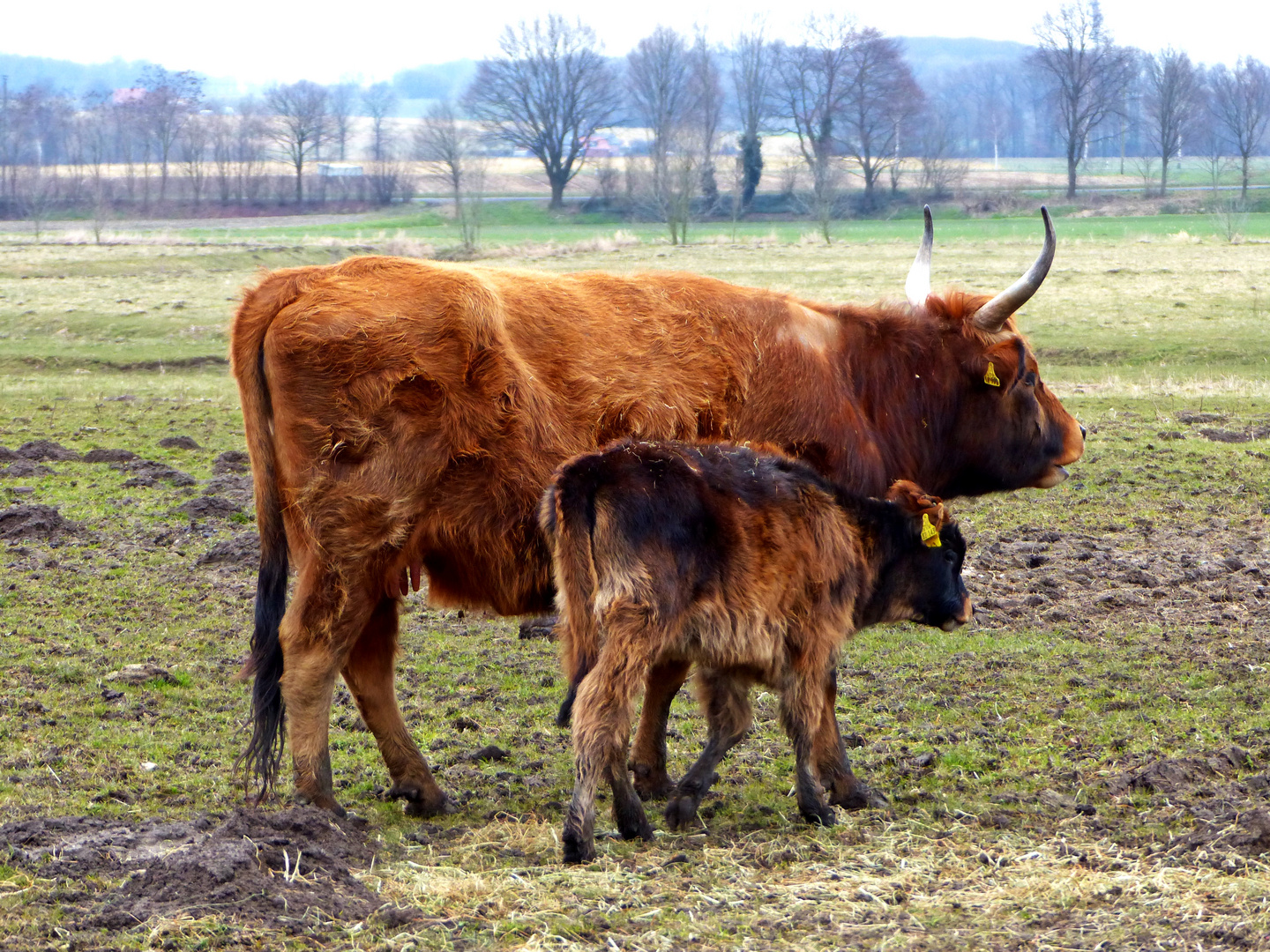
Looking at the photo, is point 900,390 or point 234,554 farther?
point 234,554

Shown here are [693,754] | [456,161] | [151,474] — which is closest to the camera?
[693,754]

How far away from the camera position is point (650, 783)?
578cm

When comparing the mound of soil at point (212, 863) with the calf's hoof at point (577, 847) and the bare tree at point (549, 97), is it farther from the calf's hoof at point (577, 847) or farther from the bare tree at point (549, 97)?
the bare tree at point (549, 97)

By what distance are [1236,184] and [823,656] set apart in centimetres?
6791

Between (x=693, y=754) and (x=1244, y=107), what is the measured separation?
79576mm

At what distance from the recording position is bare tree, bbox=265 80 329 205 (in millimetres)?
68500

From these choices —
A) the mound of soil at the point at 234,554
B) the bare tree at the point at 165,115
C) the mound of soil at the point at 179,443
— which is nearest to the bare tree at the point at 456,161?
the bare tree at the point at 165,115

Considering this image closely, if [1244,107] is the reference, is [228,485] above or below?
below

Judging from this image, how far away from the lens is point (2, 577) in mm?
8672

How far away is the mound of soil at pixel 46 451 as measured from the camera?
40.7 feet

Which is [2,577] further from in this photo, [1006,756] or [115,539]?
[1006,756]

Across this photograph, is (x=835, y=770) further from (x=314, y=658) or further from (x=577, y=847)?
(x=314, y=658)

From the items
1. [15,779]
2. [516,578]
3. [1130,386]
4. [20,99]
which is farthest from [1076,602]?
[20,99]

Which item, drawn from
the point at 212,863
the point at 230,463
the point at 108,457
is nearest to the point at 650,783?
the point at 212,863
